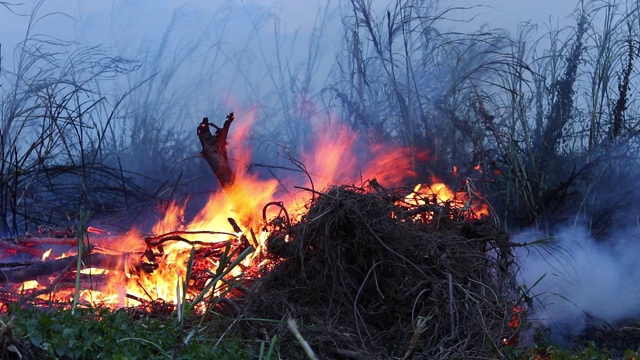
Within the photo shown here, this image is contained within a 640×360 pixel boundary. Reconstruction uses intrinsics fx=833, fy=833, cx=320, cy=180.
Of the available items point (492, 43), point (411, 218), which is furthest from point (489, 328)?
point (492, 43)

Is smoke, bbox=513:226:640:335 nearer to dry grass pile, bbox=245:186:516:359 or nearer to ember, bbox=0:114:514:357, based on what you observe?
ember, bbox=0:114:514:357

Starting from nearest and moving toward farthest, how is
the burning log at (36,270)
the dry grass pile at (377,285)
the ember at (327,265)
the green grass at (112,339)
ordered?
the green grass at (112,339) → the dry grass pile at (377,285) → the ember at (327,265) → the burning log at (36,270)

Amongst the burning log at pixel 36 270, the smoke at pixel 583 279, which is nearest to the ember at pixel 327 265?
the burning log at pixel 36 270

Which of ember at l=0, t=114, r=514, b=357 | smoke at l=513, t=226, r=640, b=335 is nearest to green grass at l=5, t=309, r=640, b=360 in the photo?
ember at l=0, t=114, r=514, b=357

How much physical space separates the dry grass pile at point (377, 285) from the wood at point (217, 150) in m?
1.03

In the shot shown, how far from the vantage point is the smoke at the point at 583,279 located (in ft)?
20.9

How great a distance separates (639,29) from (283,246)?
4.65 metres

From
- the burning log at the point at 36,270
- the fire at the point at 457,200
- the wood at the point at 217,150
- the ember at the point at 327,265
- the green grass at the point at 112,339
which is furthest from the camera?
the wood at the point at 217,150

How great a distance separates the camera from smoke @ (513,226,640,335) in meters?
6.38

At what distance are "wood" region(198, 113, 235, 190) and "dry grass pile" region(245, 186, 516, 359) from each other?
1032 millimetres

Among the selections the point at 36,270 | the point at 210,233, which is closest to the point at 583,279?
the point at 210,233

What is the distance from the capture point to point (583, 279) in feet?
21.8

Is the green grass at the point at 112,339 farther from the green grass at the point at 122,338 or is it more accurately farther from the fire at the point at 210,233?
the fire at the point at 210,233

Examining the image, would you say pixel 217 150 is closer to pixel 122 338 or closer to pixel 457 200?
pixel 457 200
